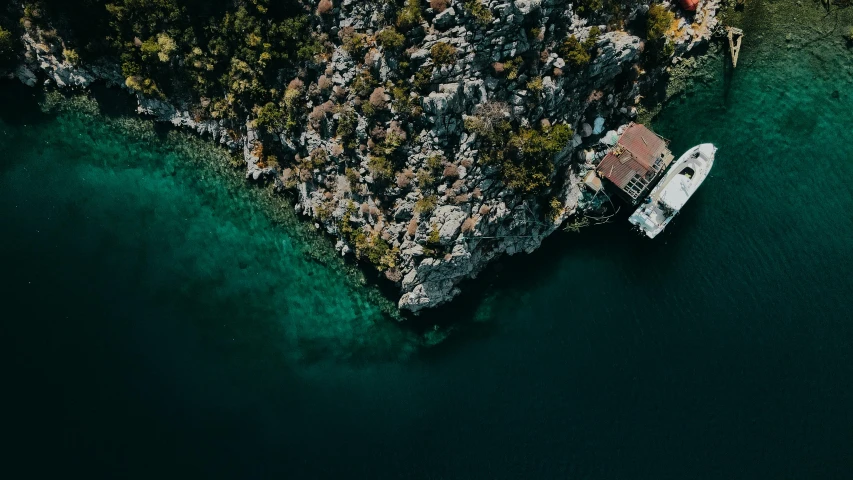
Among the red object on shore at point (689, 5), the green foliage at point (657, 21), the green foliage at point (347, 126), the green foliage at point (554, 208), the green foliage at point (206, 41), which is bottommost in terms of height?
the green foliage at point (554, 208)

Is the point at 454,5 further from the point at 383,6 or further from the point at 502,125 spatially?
the point at 502,125

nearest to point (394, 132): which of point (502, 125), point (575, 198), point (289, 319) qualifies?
point (502, 125)

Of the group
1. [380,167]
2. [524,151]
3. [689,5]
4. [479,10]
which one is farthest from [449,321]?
[689,5]

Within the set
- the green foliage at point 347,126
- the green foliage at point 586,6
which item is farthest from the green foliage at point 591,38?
the green foliage at point 347,126

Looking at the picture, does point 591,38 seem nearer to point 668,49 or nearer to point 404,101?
point 668,49

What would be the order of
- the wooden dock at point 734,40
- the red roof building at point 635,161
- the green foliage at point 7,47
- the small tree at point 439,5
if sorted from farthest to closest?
1. the green foliage at point 7,47
2. the wooden dock at point 734,40
3. the red roof building at point 635,161
4. the small tree at point 439,5

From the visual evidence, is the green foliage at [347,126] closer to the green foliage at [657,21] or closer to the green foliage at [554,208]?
the green foliage at [554,208]

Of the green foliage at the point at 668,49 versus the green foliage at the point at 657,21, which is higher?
the green foliage at the point at 657,21
